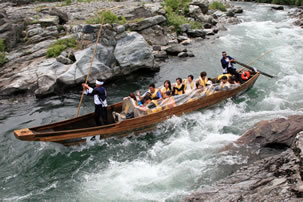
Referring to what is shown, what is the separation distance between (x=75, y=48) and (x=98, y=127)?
26.6 feet

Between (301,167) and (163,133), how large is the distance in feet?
17.6

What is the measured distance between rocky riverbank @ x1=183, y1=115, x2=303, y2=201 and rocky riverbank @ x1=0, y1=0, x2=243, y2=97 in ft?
27.1

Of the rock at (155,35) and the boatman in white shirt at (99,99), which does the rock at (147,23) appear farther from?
the boatman in white shirt at (99,99)

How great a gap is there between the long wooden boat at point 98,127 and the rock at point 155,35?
9.04 m

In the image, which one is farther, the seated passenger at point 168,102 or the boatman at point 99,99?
the seated passenger at point 168,102

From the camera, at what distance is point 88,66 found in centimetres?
1278

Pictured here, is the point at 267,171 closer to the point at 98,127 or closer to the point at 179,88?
the point at 98,127

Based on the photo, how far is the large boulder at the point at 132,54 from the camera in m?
13.5

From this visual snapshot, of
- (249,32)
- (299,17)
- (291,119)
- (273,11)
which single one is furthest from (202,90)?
(273,11)

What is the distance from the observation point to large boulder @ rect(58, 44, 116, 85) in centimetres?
1246

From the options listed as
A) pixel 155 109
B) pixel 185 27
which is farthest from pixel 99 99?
pixel 185 27

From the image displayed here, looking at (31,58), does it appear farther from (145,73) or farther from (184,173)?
(184,173)

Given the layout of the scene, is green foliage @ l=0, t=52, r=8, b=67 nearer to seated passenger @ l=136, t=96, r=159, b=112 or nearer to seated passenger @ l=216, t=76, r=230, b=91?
seated passenger @ l=136, t=96, r=159, b=112

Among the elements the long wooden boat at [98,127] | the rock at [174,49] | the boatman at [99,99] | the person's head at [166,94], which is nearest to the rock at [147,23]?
the rock at [174,49]
